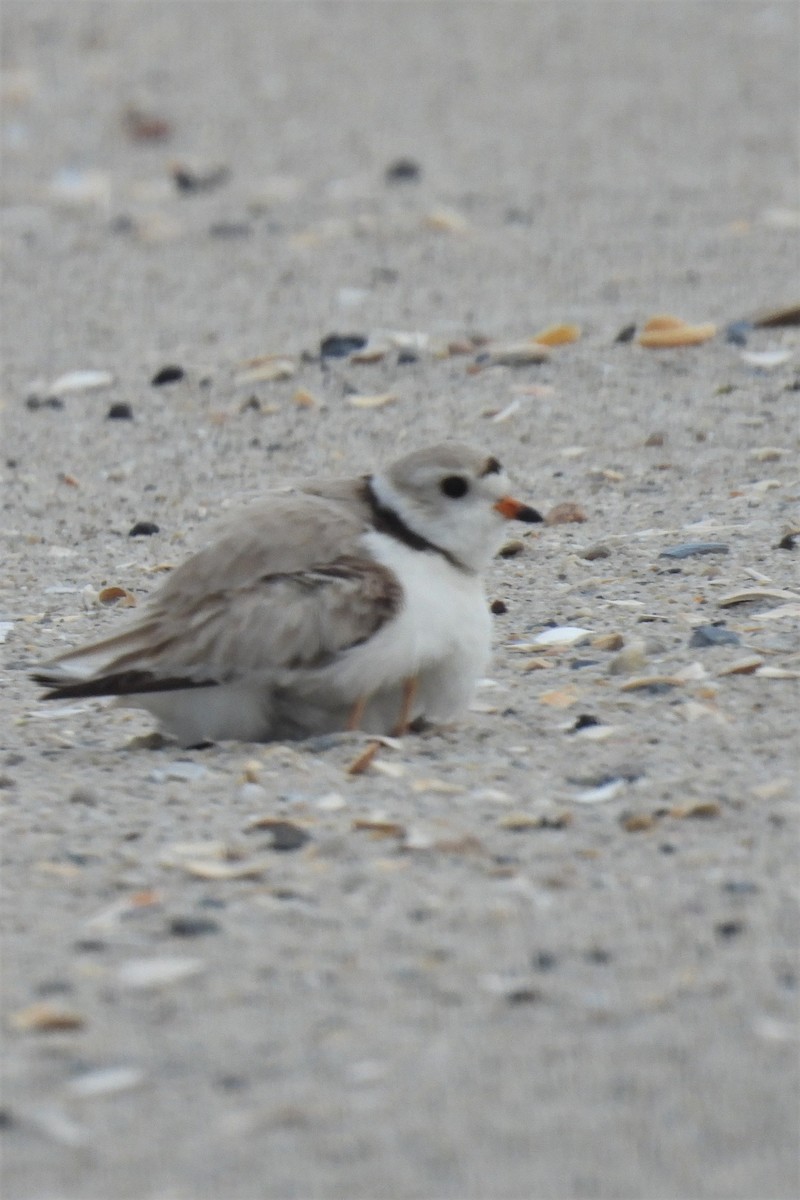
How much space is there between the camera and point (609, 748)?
3.71m

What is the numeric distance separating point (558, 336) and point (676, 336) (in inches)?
15.0

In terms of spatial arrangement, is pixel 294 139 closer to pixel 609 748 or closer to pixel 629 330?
pixel 629 330

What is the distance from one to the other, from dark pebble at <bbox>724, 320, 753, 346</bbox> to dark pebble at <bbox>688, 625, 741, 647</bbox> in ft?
8.94

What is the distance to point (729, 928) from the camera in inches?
111

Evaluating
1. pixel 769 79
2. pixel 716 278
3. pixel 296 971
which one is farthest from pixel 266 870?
pixel 769 79

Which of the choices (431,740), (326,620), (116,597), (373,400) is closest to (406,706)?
(431,740)

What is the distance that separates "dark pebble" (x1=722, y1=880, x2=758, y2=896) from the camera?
9.66 ft

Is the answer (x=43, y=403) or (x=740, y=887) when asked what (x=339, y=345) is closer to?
(x=43, y=403)

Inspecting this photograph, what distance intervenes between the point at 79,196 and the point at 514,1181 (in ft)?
27.3

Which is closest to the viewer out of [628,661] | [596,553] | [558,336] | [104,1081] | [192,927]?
[104,1081]

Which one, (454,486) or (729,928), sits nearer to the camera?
(729,928)

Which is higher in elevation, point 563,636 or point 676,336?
point 676,336

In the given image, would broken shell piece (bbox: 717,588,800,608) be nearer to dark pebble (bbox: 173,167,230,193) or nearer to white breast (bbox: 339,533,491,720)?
white breast (bbox: 339,533,491,720)

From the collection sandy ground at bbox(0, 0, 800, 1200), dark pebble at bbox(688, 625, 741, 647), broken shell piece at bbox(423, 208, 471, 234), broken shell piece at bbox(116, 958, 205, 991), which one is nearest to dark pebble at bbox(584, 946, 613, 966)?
sandy ground at bbox(0, 0, 800, 1200)
